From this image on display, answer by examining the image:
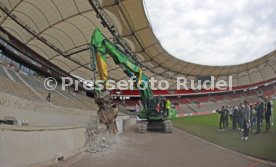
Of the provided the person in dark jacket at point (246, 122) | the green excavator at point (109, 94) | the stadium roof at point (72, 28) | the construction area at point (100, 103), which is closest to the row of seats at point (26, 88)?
the construction area at point (100, 103)

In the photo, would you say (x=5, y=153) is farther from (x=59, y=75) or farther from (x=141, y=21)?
(x=59, y=75)

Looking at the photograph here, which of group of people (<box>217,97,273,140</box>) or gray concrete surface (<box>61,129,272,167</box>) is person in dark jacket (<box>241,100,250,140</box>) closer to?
group of people (<box>217,97,273,140</box>)

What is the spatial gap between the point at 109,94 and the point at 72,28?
58.0 feet

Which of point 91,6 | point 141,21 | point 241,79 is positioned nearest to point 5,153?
point 91,6

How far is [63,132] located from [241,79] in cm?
6268

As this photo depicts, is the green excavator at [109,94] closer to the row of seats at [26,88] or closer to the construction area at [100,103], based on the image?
the construction area at [100,103]

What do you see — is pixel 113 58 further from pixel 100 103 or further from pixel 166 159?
pixel 166 159

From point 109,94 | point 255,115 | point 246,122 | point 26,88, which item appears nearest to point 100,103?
point 109,94

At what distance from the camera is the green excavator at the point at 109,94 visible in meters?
11.7

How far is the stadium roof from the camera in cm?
2336

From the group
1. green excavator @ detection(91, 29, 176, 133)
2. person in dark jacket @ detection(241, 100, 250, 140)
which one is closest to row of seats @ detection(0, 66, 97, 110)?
green excavator @ detection(91, 29, 176, 133)

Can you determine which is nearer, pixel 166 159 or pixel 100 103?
pixel 166 159

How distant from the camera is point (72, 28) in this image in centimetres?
2809

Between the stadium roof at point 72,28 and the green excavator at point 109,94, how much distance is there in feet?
23.7
